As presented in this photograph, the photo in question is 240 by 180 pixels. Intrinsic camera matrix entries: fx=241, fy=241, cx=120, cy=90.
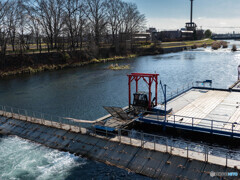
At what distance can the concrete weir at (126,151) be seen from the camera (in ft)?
57.3

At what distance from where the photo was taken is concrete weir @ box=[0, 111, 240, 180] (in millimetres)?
17469

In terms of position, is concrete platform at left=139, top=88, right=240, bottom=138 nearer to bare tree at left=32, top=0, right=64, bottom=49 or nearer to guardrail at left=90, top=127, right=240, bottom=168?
guardrail at left=90, top=127, right=240, bottom=168

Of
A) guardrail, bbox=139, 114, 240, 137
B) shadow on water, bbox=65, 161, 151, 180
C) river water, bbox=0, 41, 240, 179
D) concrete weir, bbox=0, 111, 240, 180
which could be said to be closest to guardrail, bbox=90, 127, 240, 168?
concrete weir, bbox=0, 111, 240, 180

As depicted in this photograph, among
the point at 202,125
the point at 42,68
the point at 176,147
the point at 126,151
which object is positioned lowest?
the point at 126,151

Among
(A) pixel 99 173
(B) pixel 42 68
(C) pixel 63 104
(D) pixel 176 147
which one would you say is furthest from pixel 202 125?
(B) pixel 42 68

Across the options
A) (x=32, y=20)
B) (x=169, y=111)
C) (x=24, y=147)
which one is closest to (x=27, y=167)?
(x=24, y=147)

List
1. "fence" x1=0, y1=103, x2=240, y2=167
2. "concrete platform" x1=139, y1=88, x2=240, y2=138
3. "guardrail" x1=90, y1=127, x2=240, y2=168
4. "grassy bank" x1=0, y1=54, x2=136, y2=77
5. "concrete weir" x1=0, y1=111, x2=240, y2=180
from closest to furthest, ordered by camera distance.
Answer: "concrete weir" x1=0, y1=111, x2=240, y2=180
"guardrail" x1=90, y1=127, x2=240, y2=168
"fence" x1=0, y1=103, x2=240, y2=167
"concrete platform" x1=139, y1=88, x2=240, y2=138
"grassy bank" x1=0, y1=54, x2=136, y2=77

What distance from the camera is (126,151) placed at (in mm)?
20797

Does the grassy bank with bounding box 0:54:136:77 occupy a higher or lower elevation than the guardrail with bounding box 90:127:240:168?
higher

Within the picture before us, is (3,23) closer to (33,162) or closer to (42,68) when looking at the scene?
(42,68)

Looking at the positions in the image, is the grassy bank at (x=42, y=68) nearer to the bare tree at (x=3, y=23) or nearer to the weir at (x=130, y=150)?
the bare tree at (x=3, y=23)

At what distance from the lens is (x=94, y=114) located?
108ft

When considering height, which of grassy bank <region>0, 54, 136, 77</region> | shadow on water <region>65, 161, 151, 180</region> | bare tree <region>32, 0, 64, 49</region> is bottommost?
shadow on water <region>65, 161, 151, 180</region>

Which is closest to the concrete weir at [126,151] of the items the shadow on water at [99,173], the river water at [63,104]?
the shadow on water at [99,173]
